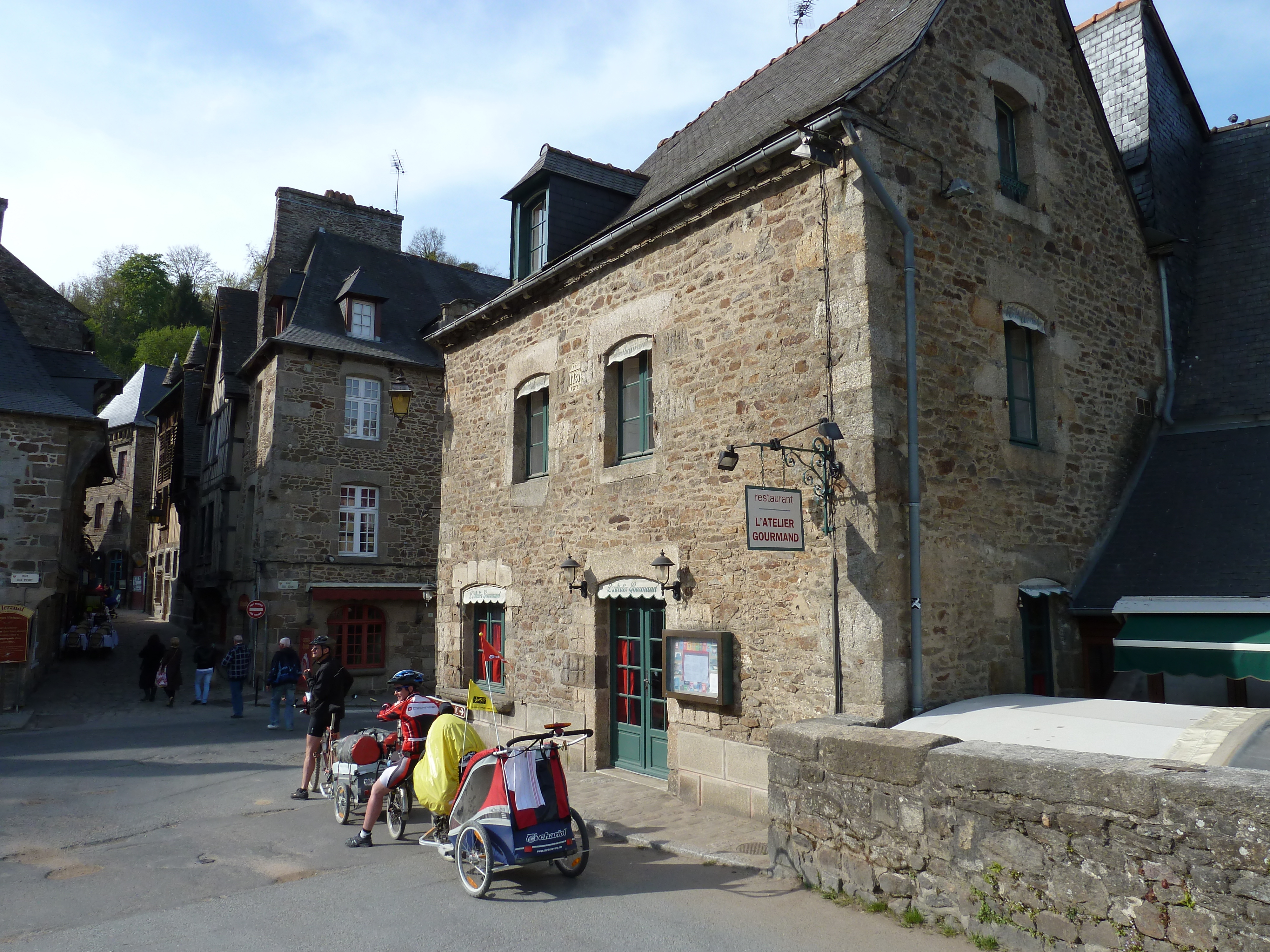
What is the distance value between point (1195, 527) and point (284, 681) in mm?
11982

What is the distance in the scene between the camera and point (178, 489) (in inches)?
1053

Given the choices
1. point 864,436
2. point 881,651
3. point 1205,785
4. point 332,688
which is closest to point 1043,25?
point 864,436

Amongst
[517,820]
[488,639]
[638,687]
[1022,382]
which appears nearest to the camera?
[517,820]

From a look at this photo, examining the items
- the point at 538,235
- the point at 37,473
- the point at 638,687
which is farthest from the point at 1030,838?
the point at 37,473

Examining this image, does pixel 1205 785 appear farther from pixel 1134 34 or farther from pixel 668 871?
pixel 1134 34

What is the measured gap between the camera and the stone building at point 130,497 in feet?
126

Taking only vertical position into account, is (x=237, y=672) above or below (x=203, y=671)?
above

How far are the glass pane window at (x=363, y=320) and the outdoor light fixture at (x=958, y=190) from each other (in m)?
15.0

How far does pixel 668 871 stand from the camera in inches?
234

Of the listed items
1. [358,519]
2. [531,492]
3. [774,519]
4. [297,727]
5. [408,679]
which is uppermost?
[358,519]

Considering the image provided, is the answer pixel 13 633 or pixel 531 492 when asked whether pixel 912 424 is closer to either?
pixel 531 492

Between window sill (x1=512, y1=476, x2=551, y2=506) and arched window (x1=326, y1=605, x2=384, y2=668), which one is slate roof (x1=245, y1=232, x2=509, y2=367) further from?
window sill (x1=512, y1=476, x2=551, y2=506)

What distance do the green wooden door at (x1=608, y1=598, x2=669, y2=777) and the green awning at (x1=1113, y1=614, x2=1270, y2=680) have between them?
3965 millimetres

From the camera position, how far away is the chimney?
21219mm
